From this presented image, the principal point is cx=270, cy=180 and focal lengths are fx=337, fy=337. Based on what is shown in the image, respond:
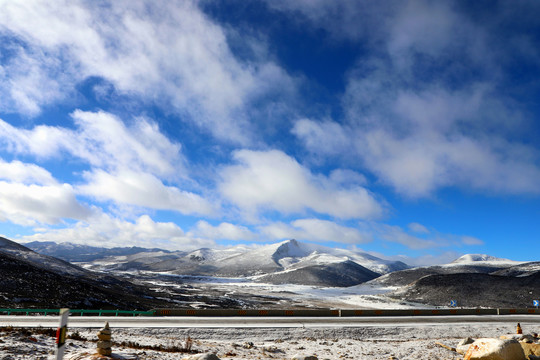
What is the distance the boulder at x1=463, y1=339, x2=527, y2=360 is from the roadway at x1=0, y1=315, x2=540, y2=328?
1941 cm

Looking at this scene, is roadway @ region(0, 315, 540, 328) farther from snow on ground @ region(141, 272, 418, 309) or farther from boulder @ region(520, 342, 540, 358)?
snow on ground @ region(141, 272, 418, 309)

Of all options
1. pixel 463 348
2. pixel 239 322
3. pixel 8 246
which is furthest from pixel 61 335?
pixel 8 246

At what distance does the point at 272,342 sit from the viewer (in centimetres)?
2727

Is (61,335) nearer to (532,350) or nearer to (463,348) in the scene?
(532,350)

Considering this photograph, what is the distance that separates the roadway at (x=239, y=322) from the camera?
28.1 meters

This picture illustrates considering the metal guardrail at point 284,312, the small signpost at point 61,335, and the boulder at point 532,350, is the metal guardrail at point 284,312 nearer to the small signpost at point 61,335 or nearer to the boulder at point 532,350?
the boulder at point 532,350

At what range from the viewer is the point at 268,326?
31.0 meters

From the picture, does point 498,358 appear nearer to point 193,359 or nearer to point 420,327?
point 193,359

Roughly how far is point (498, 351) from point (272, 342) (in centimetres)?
1747

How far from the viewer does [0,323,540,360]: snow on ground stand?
52.3ft

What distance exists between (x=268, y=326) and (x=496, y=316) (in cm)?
3063

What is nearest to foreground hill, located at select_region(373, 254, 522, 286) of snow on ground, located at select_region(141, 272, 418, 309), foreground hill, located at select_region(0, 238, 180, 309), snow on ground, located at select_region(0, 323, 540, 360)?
snow on ground, located at select_region(141, 272, 418, 309)

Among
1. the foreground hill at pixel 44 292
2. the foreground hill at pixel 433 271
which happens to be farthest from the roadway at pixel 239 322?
the foreground hill at pixel 433 271

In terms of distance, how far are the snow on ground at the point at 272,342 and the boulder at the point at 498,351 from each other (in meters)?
5.11
